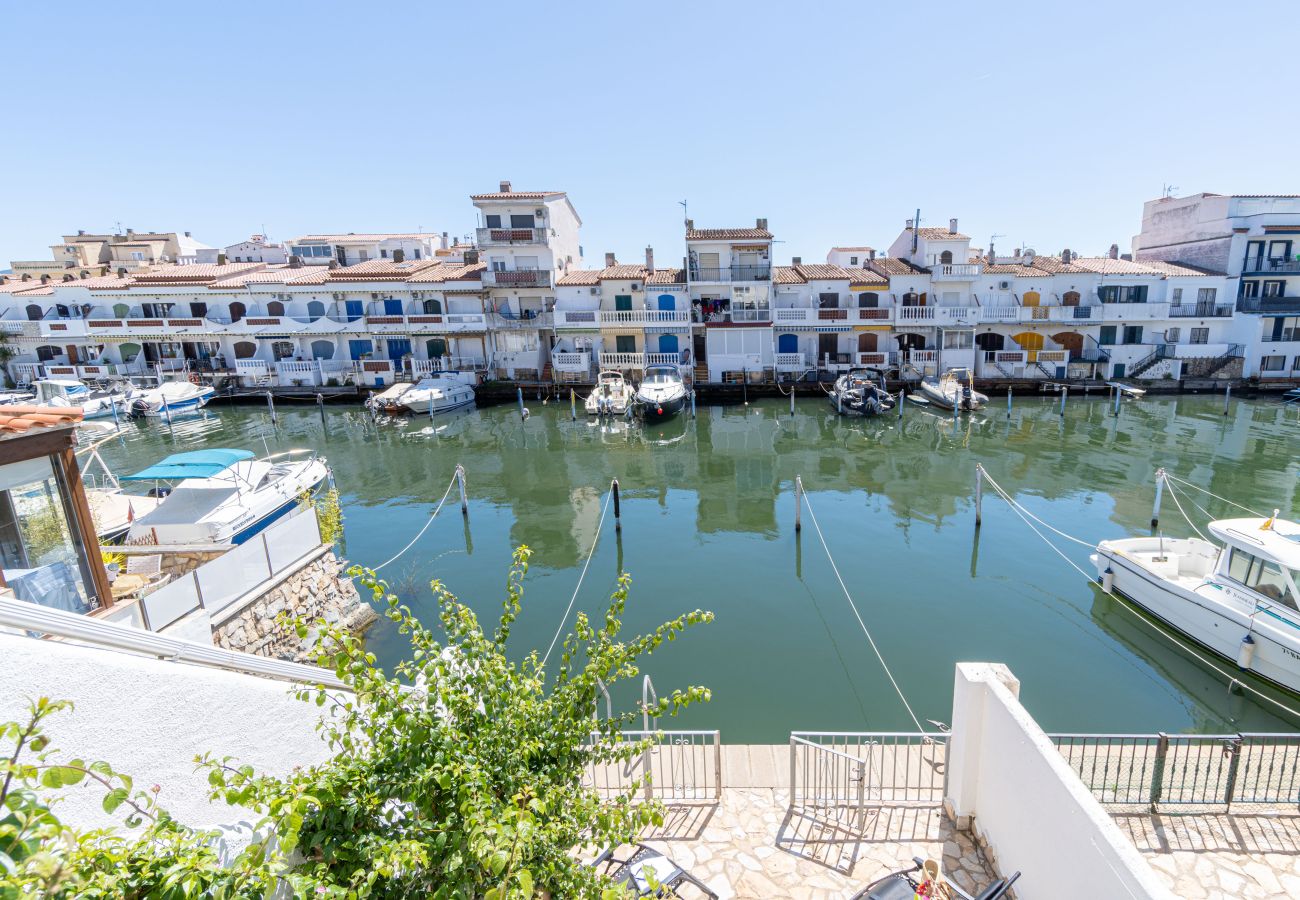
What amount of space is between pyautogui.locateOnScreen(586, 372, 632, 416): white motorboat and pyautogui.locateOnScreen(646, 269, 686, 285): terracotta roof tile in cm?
835

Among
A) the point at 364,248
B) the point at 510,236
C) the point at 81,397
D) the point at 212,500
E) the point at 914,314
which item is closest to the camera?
the point at 212,500

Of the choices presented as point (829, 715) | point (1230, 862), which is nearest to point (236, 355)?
point (829, 715)

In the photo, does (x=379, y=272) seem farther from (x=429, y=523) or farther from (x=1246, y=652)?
(x=1246, y=652)

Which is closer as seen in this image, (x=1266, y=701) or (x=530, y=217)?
(x=1266, y=701)

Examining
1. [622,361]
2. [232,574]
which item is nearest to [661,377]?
[622,361]

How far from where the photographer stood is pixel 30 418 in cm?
662

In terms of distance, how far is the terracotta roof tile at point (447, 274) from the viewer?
1661 inches

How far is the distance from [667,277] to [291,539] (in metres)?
33.9

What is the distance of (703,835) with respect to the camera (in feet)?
24.5

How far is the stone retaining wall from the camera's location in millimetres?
10734

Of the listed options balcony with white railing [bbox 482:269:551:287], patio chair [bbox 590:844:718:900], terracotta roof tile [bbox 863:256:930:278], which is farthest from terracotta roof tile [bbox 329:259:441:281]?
patio chair [bbox 590:844:718:900]

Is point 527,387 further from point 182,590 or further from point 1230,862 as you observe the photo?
point 1230,862

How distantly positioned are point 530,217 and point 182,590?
118 feet

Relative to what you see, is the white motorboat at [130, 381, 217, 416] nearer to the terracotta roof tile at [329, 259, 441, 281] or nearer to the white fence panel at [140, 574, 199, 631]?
the terracotta roof tile at [329, 259, 441, 281]
